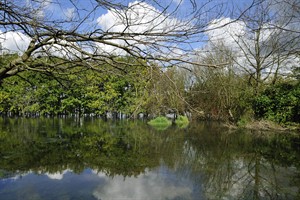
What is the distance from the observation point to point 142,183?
4809 mm

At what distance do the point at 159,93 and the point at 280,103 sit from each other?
1421 centimetres

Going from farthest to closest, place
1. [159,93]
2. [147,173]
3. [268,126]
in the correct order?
[268,126] → [147,173] → [159,93]

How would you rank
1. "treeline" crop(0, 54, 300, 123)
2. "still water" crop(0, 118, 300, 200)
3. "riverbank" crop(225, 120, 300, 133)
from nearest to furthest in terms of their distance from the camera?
"treeline" crop(0, 54, 300, 123) → "still water" crop(0, 118, 300, 200) → "riverbank" crop(225, 120, 300, 133)

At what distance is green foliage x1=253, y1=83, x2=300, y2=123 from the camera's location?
46.1 feet

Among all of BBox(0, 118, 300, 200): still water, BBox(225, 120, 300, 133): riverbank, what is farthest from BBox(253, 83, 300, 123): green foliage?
BBox(0, 118, 300, 200): still water

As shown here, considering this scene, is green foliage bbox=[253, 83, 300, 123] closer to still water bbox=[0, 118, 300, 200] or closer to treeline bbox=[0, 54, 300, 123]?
treeline bbox=[0, 54, 300, 123]

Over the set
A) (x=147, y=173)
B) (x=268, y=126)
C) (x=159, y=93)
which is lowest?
(x=147, y=173)

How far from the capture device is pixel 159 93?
6.44 feet

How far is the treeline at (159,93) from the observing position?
195cm

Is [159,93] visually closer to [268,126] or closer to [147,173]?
[147,173]

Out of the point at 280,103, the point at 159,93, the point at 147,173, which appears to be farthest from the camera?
the point at 280,103

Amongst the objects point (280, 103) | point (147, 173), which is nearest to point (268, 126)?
point (280, 103)

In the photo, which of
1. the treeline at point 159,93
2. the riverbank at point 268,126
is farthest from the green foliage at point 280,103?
the riverbank at point 268,126

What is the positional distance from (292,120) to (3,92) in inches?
1070
